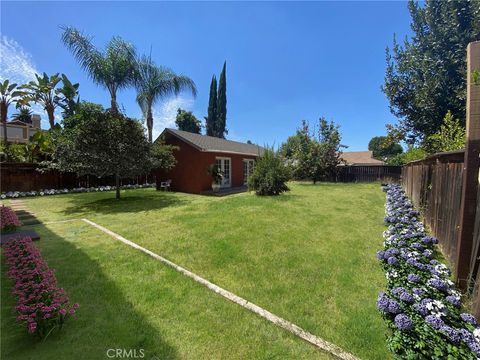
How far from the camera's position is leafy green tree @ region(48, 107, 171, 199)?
9961 mm

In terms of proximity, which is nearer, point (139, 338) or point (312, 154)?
point (139, 338)

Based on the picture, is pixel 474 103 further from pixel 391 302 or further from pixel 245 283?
pixel 245 283

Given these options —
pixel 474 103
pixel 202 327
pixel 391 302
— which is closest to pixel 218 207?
pixel 202 327

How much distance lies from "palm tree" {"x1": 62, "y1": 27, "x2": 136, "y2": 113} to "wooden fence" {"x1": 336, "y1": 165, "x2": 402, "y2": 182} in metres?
19.1

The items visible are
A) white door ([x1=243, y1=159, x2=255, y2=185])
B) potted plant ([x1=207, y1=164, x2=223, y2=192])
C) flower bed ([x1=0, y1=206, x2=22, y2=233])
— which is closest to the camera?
flower bed ([x1=0, y1=206, x2=22, y2=233])

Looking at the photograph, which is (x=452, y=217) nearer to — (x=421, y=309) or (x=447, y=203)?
(x=447, y=203)

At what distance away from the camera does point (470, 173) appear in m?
2.83

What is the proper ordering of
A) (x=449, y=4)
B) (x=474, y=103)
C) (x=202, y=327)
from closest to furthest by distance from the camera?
(x=202, y=327), (x=474, y=103), (x=449, y=4)

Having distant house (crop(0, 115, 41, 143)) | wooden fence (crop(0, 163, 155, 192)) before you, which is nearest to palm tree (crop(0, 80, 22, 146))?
wooden fence (crop(0, 163, 155, 192))

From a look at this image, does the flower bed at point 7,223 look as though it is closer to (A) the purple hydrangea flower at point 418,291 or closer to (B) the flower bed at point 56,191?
(A) the purple hydrangea flower at point 418,291

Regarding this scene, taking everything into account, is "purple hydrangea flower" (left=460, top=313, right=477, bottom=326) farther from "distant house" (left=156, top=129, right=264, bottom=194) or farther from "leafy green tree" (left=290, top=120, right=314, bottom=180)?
"leafy green tree" (left=290, top=120, right=314, bottom=180)

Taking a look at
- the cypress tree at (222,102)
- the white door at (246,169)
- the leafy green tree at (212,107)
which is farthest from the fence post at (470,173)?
the leafy green tree at (212,107)

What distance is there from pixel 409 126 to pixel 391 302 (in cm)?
1536

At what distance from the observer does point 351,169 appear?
69.4 ft
